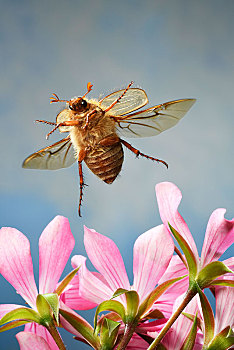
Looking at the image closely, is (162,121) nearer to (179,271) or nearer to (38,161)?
(38,161)

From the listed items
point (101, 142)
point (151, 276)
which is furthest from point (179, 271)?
point (101, 142)

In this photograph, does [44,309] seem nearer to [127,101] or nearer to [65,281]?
[65,281]

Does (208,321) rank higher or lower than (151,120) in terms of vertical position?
lower

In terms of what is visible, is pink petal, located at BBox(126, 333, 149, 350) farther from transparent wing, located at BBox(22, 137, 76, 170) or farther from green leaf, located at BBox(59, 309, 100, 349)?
transparent wing, located at BBox(22, 137, 76, 170)

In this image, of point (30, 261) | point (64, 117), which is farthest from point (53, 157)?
point (30, 261)

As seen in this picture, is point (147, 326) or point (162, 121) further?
point (162, 121)
